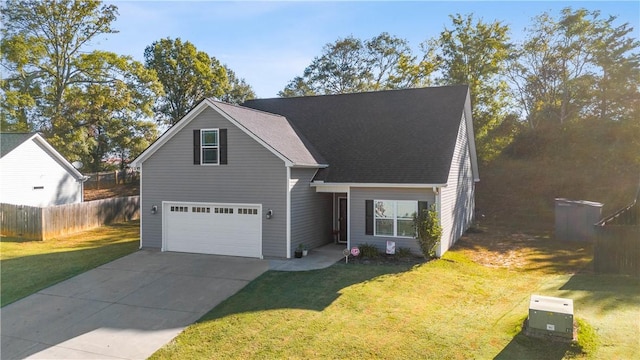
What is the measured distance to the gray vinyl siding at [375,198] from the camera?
13.6 meters

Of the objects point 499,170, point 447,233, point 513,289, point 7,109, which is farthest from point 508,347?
point 7,109

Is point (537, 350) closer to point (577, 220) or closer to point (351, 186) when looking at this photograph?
point (351, 186)

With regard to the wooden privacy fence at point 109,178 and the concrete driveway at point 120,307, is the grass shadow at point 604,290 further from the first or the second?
the wooden privacy fence at point 109,178

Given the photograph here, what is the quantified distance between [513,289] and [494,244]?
6921mm

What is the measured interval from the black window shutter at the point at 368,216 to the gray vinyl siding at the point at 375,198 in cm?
7

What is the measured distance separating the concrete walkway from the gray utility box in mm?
6567

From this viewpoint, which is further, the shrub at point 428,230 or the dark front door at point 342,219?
the dark front door at point 342,219

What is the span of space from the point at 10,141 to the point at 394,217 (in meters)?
22.2

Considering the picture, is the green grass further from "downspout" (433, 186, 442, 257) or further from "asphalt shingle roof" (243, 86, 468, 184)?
"downspout" (433, 186, 442, 257)

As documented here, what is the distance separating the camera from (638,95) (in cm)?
2778

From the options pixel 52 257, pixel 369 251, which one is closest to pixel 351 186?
pixel 369 251

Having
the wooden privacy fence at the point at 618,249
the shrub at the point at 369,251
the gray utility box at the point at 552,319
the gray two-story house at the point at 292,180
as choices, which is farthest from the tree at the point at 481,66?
the gray utility box at the point at 552,319

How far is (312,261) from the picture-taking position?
13.2m

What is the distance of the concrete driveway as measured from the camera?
7.94 meters
